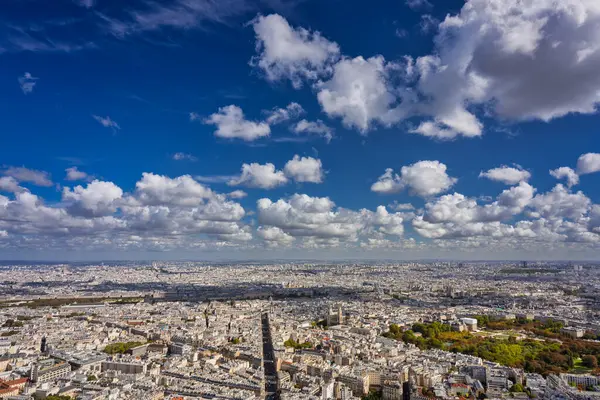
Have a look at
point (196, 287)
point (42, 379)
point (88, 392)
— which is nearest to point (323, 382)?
point (88, 392)

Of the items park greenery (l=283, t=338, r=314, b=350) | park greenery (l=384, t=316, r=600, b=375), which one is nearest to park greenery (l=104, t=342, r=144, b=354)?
park greenery (l=283, t=338, r=314, b=350)

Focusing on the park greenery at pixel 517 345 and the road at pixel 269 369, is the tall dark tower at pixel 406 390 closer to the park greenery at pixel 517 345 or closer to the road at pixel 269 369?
the road at pixel 269 369

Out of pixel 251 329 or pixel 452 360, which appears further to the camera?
pixel 251 329

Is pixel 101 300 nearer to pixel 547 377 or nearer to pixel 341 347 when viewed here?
pixel 341 347

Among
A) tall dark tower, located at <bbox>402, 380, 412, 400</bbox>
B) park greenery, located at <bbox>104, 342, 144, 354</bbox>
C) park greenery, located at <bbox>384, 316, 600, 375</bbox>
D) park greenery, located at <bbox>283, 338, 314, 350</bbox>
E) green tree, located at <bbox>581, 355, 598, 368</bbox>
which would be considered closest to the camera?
tall dark tower, located at <bbox>402, 380, 412, 400</bbox>

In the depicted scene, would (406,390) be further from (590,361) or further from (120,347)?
(120,347)

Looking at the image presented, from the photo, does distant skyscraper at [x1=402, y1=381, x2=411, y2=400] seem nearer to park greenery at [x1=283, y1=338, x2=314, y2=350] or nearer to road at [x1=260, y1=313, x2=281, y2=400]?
Result: road at [x1=260, y1=313, x2=281, y2=400]
